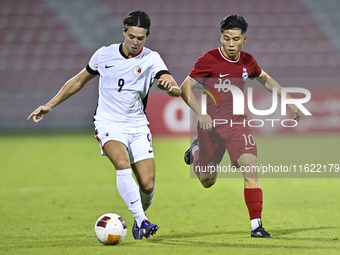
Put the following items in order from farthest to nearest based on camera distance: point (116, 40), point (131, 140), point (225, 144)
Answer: point (116, 40) → point (225, 144) → point (131, 140)

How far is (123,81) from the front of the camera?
5.21m

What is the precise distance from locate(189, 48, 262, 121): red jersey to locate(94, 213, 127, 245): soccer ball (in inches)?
62.5

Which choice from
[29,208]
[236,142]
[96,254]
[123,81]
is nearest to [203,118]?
[236,142]

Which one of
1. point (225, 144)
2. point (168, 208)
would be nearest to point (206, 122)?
point (225, 144)

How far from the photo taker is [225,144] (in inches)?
222

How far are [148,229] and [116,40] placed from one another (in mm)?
17435

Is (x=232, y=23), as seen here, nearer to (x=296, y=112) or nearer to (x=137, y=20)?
(x=137, y=20)

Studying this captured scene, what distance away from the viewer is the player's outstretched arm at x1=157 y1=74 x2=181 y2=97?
4.77m

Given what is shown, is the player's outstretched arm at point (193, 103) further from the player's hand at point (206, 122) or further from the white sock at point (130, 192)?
the white sock at point (130, 192)

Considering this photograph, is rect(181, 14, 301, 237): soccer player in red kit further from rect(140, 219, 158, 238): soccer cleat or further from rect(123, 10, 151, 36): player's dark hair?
rect(140, 219, 158, 238): soccer cleat

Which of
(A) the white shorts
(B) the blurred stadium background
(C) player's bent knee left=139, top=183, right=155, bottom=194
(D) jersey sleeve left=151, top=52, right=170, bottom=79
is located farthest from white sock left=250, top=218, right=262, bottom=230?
(B) the blurred stadium background

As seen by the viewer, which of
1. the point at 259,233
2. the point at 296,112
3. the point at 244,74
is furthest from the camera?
the point at 296,112

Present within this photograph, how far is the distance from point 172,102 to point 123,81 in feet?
39.5

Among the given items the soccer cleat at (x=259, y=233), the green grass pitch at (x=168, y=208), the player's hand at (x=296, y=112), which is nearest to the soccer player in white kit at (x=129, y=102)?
the green grass pitch at (x=168, y=208)
